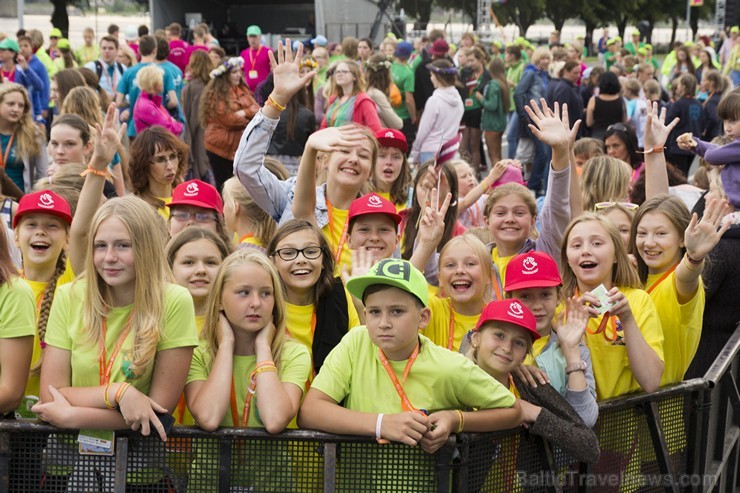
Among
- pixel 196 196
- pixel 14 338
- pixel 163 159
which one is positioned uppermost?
pixel 163 159

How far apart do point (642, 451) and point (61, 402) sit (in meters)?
2.37

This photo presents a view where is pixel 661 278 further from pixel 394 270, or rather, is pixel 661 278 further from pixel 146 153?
pixel 146 153

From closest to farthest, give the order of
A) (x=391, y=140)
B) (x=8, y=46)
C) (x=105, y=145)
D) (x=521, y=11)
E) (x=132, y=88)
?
(x=105, y=145)
(x=391, y=140)
(x=132, y=88)
(x=8, y=46)
(x=521, y=11)

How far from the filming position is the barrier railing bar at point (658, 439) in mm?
4457

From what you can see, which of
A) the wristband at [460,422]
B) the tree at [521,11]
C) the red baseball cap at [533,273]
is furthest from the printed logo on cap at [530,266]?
the tree at [521,11]

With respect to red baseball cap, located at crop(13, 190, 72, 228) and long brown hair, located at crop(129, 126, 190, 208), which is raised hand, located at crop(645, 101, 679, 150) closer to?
long brown hair, located at crop(129, 126, 190, 208)

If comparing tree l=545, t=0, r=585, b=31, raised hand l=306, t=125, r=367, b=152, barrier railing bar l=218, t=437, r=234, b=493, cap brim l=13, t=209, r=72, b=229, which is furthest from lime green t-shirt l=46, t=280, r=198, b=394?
tree l=545, t=0, r=585, b=31

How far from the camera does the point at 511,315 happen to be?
4.21 meters

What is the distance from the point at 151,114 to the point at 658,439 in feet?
28.1

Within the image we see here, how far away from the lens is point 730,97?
6.53m

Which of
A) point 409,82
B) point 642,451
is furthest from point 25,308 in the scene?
point 409,82

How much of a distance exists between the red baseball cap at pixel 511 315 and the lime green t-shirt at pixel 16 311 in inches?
71.4

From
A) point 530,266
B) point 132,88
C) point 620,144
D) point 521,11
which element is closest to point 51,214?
point 530,266

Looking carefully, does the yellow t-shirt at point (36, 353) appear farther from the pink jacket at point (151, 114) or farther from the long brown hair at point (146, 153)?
the pink jacket at point (151, 114)
